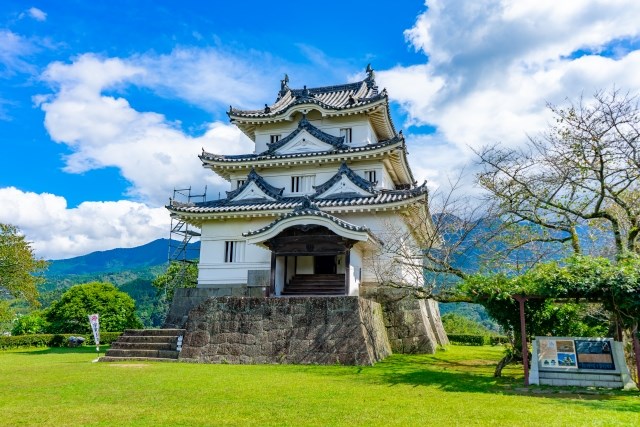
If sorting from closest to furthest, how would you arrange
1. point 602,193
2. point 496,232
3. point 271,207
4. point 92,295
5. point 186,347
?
point 602,193 < point 186,347 < point 496,232 < point 271,207 < point 92,295

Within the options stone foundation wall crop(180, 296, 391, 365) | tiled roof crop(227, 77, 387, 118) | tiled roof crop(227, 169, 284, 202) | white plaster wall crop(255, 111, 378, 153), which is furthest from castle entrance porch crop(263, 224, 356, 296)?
tiled roof crop(227, 77, 387, 118)

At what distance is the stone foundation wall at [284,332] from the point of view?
509 inches

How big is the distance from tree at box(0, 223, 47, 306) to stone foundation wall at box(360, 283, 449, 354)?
21.4 m

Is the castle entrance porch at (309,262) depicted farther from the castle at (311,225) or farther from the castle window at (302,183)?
the castle window at (302,183)

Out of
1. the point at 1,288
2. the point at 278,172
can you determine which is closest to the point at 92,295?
the point at 1,288

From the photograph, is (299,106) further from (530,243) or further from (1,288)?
(1,288)

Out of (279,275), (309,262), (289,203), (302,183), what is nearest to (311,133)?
(302,183)

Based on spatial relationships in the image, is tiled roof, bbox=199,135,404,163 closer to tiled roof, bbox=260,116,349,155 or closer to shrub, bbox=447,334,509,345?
tiled roof, bbox=260,116,349,155

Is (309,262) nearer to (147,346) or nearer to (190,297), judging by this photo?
(190,297)

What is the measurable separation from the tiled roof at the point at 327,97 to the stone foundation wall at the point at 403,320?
8.63 metres

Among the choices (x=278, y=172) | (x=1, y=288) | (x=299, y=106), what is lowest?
(x=1, y=288)

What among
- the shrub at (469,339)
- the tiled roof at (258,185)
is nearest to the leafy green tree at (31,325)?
the tiled roof at (258,185)

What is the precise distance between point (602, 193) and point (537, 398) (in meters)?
6.86

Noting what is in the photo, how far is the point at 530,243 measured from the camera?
14.8 meters
